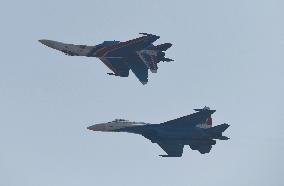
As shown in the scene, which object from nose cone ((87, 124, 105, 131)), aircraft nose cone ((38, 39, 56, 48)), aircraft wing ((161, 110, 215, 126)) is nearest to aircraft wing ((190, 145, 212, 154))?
aircraft wing ((161, 110, 215, 126))

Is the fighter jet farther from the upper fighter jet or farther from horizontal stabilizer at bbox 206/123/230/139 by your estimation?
the upper fighter jet

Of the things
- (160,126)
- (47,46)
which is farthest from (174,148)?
(47,46)

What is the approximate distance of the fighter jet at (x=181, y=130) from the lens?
353 feet

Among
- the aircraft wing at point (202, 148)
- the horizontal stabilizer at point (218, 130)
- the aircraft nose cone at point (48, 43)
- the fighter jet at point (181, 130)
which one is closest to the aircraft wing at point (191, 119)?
the fighter jet at point (181, 130)

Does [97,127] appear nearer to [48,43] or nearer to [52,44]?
[52,44]

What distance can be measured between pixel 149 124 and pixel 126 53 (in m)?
13.9

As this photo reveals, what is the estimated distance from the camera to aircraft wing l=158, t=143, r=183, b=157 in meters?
115

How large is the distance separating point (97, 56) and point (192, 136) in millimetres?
23029

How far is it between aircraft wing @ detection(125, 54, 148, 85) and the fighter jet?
30.5ft

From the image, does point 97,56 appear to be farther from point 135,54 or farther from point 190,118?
point 190,118

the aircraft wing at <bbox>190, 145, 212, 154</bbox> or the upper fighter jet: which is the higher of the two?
the upper fighter jet

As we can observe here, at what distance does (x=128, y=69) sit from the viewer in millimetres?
119375

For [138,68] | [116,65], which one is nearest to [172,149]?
[138,68]

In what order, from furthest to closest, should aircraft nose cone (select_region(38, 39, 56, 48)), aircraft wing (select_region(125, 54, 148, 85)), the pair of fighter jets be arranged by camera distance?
aircraft wing (select_region(125, 54, 148, 85))
aircraft nose cone (select_region(38, 39, 56, 48))
the pair of fighter jets
